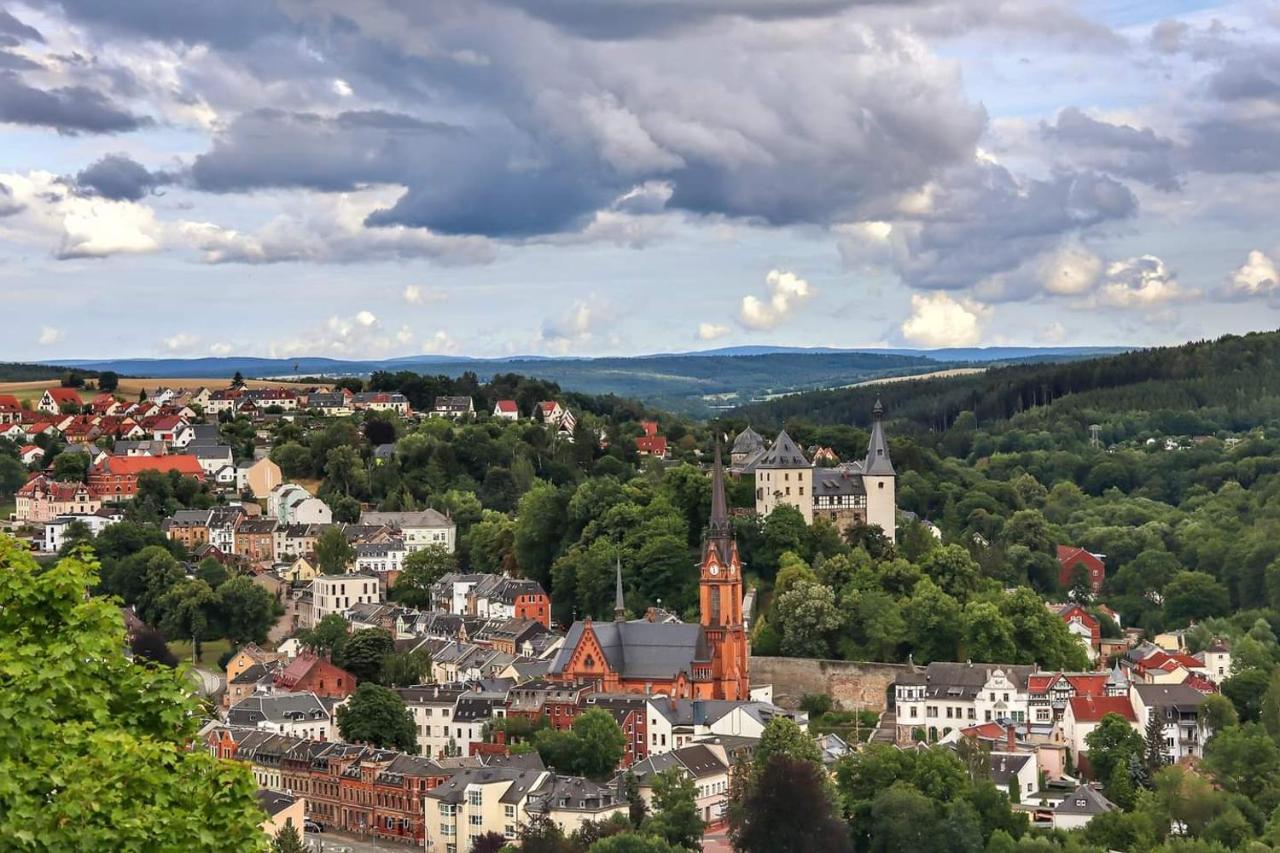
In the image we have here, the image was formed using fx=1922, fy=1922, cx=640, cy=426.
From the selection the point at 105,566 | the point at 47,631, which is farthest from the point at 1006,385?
the point at 47,631

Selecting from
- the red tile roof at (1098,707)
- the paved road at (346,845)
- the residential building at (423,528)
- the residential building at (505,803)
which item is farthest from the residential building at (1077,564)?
the paved road at (346,845)

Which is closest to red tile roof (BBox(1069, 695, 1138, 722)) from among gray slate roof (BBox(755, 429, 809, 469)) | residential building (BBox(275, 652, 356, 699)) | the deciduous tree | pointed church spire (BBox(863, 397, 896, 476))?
pointed church spire (BBox(863, 397, 896, 476))

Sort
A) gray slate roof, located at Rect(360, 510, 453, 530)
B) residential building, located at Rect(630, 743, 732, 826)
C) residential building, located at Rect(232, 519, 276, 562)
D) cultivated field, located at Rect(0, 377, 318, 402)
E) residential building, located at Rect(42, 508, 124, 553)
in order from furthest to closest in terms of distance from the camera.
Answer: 1. cultivated field, located at Rect(0, 377, 318, 402)
2. residential building, located at Rect(232, 519, 276, 562)
3. gray slate roof, located at Rect(360, 510, 453, 530)
4. residential building, located at Rect(42, 508, 124, 553)
5. residential building, located at Rect(630, 743, 732, 826)

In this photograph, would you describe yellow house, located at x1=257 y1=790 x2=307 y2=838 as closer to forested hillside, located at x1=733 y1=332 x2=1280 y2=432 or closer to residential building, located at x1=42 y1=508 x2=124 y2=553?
residential building, located at x1=42 y1=508 x2=124 y2=553

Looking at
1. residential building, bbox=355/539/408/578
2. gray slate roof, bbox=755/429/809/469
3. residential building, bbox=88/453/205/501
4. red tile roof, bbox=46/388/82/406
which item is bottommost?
residential building, bbox=355/539/408/578

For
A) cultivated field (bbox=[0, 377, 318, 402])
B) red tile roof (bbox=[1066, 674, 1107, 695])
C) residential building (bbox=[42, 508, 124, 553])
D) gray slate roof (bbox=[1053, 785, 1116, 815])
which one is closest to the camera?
gray slate roof (bbox=[1053, 785, 1116, 815])

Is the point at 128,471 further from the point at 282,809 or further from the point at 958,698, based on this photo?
the point at 958,698

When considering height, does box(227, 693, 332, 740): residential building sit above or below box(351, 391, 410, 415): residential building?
below

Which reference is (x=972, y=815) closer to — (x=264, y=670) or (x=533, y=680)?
(x=533, y=680)
